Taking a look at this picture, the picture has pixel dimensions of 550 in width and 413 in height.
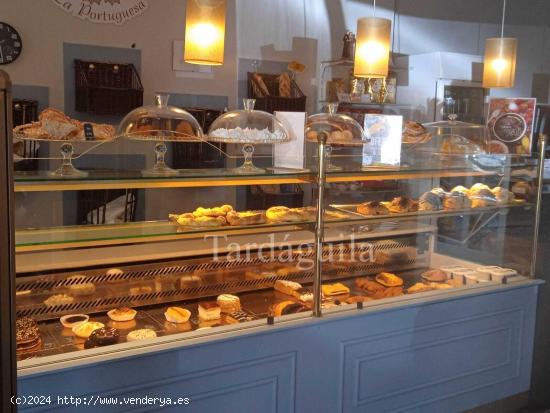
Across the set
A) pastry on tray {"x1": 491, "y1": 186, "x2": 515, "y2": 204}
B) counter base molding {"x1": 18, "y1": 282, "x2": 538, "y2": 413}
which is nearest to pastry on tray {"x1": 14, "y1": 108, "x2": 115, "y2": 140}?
counter base molding {"x1": 18, "y1": 282, "x2": 538, "y2": 413}

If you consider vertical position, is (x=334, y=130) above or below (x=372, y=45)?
below

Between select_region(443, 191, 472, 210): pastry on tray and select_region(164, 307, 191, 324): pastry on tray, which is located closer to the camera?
select_region(164, 307, 191, 324): pastry on tray

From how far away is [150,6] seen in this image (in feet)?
15.9

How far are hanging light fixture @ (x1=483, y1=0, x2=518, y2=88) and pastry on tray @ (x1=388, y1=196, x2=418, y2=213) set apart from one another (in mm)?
1271

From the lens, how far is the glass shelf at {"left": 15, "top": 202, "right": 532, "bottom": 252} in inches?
77.2

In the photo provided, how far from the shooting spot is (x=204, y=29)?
2766mm

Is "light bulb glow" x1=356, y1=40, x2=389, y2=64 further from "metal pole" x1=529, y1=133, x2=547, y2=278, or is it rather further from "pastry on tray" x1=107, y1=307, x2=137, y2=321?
"pastry on tray" x1=107, y1=307, x2=137, y2=321

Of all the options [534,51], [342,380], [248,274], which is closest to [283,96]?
[534,51]

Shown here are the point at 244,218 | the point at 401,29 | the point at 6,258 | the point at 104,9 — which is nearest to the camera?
the point at 6,258

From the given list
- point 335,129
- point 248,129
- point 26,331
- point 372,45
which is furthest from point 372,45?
point 26,331

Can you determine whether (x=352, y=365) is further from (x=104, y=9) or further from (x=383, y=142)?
(x=104, y=9)

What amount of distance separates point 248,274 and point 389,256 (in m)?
0.83

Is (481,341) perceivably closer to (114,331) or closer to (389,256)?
(389,256)

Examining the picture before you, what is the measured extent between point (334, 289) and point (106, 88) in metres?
2.70
